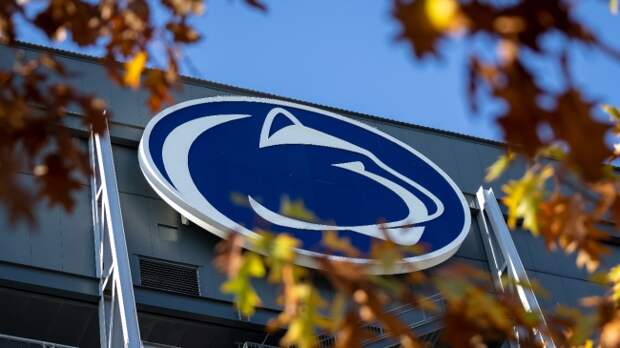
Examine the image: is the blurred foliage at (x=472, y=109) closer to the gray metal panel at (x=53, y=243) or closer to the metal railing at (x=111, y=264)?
the metal railing at (x=111, y=264)

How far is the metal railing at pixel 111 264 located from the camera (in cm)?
2030

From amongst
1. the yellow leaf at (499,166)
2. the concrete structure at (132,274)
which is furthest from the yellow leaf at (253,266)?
the concrete structure at (132,274)

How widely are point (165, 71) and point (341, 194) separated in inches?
770

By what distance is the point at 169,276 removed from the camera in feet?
77.0

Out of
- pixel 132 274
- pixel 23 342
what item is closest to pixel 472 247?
pixel 132 274

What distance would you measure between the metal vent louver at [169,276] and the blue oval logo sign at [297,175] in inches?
39.6

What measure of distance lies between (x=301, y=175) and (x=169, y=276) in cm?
443

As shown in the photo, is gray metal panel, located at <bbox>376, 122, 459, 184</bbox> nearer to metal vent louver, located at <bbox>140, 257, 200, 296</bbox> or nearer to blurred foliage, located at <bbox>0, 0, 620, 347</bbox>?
metal vent louver, located at <bbox>140, 257, 200, 296</bbox>

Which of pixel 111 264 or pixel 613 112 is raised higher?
pixel 111 264

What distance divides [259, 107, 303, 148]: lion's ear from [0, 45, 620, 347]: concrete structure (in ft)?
8.82

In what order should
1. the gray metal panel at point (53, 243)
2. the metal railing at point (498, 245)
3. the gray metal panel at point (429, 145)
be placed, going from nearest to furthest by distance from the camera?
the gray metal panel at point (53, 243)
the metal railing at point (498, 245)
the gray metal panel at point (429, 145)

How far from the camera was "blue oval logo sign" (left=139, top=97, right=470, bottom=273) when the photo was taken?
24406mm

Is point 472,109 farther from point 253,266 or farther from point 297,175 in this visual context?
point 297,175

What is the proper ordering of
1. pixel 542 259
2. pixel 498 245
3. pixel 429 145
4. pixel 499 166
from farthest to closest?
pixel 429 145 → pixel 542 259 → pixel 498 245 → pixel 499 166
